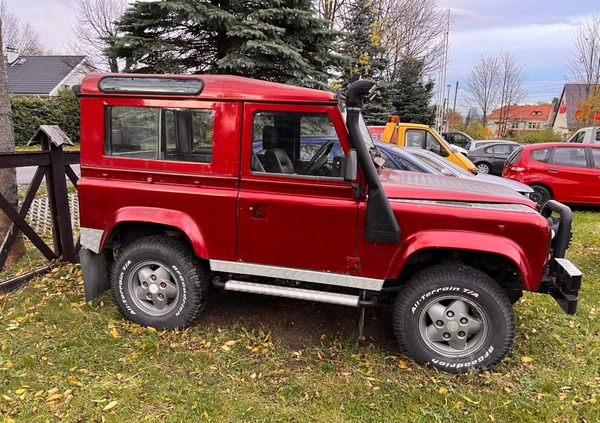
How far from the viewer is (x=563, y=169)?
958 cm

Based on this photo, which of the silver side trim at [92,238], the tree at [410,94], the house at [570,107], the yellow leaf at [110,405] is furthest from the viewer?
the house at [570,107]

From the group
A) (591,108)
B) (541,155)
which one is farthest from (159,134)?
(591,108)

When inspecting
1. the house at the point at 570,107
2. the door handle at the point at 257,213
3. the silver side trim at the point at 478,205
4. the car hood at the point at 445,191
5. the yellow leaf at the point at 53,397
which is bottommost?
the yellow leaf at the point at 53,397

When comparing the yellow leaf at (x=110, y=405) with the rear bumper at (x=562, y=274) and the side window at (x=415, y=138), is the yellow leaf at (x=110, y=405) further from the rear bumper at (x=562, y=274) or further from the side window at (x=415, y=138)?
the side window at (x=415, y=138)

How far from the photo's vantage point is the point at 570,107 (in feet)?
138

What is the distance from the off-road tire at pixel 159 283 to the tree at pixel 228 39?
6.73 metres

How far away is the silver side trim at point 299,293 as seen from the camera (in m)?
3.41

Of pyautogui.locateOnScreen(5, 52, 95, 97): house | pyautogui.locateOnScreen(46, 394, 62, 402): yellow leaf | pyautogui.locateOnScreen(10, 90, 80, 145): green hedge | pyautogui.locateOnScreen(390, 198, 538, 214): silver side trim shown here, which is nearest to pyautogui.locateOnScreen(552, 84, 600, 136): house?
pyautogui.locateOnScreen(390, 198, 538, 214): silver side trim

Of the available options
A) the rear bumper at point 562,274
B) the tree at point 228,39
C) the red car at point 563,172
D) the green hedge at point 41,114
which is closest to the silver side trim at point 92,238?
the rear bumper at point 562,274

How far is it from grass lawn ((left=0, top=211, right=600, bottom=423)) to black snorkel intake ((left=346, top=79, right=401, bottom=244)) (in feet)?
3.61

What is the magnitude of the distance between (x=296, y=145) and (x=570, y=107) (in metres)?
47.9

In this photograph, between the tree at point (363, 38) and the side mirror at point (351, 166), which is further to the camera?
the tree at point (363, 38)

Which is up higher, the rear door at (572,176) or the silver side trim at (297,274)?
the rear door at (572,176)

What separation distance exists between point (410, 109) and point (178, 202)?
2395 cm
